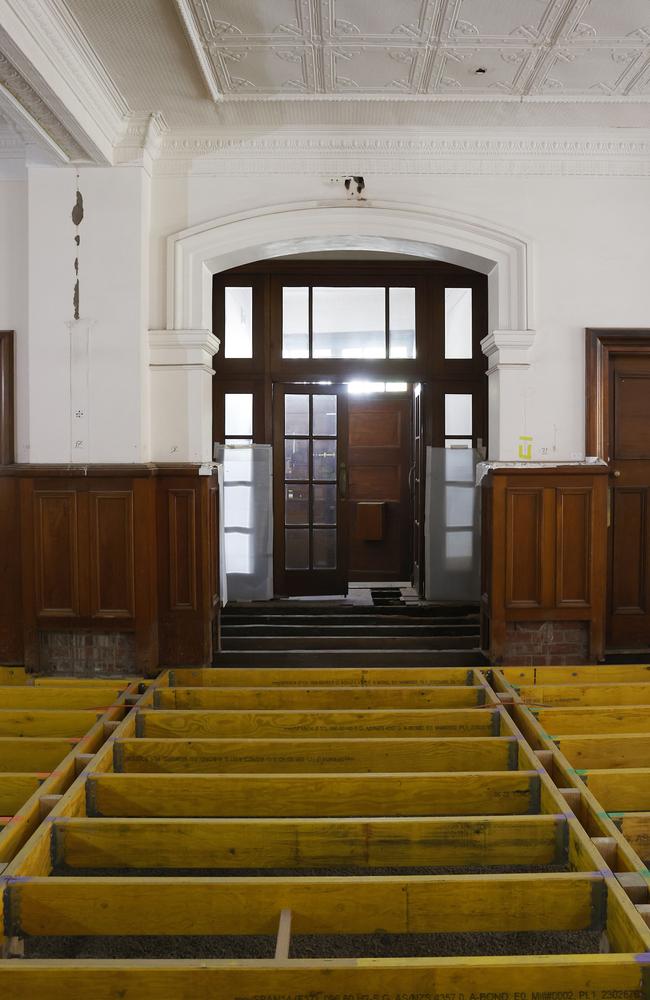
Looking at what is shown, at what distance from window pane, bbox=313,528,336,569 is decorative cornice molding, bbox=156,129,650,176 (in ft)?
9.52

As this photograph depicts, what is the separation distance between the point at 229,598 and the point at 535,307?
128 inches

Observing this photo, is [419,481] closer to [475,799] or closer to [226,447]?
[226,447]

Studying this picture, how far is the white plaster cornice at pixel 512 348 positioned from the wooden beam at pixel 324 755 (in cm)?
232

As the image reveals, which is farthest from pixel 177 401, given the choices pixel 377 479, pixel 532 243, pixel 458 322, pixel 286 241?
pixel 377 479

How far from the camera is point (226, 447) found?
19.4ft

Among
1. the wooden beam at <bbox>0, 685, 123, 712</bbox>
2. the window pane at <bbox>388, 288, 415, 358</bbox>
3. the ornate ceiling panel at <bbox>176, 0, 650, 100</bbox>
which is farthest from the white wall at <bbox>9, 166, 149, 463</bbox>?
the window pane at <bbox>388, 288, 415, 358</bbox>

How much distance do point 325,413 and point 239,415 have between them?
0.73 meters

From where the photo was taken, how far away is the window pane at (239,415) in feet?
19.6

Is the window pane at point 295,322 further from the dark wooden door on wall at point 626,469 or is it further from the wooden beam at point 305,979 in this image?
the wooden beam at point 305,979

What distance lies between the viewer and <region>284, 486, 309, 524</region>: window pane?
6086 mm

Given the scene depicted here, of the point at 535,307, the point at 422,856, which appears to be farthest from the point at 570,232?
the point at 422,856

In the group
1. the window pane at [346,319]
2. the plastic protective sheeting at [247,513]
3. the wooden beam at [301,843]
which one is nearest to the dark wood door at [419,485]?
the window pane at [346,319]

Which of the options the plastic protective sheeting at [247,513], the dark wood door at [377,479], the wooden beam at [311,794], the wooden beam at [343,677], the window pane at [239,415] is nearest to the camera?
the wooden beam at [311,794]

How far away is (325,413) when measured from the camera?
19.9 ft
